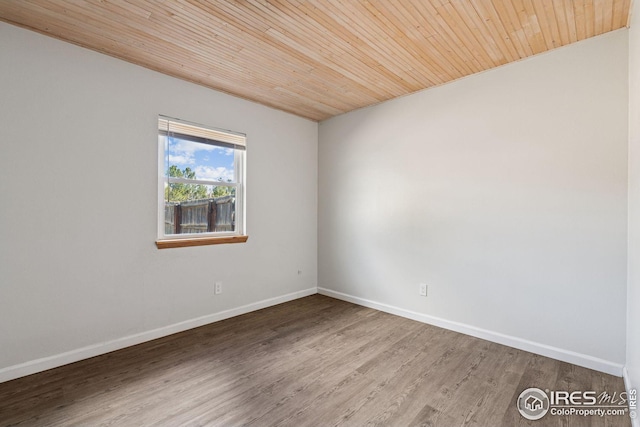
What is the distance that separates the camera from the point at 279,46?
94.3 inches

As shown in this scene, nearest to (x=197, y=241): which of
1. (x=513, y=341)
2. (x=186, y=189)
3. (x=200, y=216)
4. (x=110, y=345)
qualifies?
(x=200, y=216)

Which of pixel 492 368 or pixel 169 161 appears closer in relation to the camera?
pixel 492 368

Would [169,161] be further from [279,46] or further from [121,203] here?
[279,46]

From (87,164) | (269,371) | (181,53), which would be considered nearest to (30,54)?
(87,164)

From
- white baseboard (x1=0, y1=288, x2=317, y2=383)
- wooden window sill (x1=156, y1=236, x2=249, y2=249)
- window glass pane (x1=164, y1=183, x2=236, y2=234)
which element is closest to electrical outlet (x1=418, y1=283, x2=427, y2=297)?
white baseboard (x1=0, y1=288, x2=317, y2=383)

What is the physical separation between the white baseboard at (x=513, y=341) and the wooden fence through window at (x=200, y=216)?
78.8 inches

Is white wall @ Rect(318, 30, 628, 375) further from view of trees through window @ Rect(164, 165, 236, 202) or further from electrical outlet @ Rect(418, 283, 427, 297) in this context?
view of trees through window @ Rect(164, 165, 236, 202)

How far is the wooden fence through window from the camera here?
9.90 ft

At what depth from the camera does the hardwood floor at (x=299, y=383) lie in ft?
5.82

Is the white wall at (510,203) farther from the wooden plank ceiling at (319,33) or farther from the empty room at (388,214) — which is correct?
the wooden plank ceiling at (319,33)

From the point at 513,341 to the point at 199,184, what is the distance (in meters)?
3.39

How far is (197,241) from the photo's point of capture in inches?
122

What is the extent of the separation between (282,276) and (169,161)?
1.96m

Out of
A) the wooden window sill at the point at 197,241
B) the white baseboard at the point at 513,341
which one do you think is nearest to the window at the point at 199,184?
the wooden window sill at the point at 197,241
